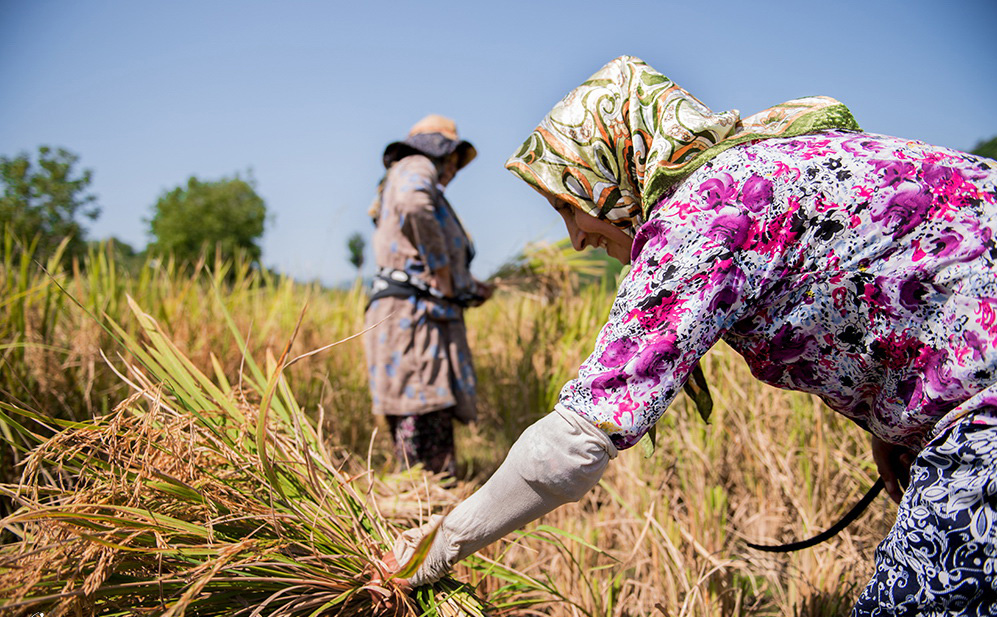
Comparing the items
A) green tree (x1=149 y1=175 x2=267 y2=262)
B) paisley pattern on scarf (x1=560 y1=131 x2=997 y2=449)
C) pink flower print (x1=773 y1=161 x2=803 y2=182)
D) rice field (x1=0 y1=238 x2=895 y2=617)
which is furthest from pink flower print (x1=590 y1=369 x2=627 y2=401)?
green tree (x1=149 y1=175 x2=267 y2=262)

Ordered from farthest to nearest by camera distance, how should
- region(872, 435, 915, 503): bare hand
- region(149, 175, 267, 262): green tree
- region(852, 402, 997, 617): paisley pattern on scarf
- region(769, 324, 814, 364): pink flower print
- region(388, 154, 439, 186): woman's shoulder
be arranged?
region(149, 175, 267, 262): green tree < region(388, 154, 439, 186): woman's shoulder < region(872, 435, 915, 503): bare hand < region(769, 324, 814, 364): pink flower print < region(852, 402, 997, 617): paisley pattern on scarf

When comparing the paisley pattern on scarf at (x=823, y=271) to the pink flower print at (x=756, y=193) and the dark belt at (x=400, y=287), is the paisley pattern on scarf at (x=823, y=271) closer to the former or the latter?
the pink flower print at (x=756, y=193)

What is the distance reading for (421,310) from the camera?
252 centimetres

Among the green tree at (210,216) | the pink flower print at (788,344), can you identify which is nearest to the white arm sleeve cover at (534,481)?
the pink flower print at (788,344)

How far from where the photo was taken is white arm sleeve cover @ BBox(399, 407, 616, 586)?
74 cm

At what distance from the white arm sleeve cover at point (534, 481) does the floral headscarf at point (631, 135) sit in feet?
1.10

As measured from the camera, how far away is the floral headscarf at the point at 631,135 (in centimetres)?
84

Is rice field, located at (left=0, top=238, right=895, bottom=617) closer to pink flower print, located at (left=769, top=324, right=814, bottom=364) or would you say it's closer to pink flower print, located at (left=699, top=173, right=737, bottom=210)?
pink flower print, located at (left=769, top=324, right=814, bottom=364)

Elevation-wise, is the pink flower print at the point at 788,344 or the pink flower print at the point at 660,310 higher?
the pink flower print at the point at 660,310

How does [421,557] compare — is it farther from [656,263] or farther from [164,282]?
[164,282]

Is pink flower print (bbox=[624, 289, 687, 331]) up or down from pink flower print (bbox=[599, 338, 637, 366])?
up

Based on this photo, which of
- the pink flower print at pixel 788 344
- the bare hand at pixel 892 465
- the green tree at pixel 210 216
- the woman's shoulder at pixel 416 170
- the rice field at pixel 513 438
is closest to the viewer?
the pink flower print at pixel 788 344

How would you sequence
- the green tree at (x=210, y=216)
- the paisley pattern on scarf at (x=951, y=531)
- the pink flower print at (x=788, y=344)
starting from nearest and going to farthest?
the paisley pattern on scarf at (x=951, y=531), the pink flower print at (x=788, y=344), the green tree at (x=210, y=216)

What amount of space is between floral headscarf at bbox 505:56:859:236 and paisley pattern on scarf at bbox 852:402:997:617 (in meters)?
0.44
